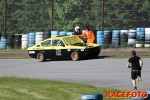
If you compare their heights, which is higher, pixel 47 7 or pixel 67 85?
pixel 47 7

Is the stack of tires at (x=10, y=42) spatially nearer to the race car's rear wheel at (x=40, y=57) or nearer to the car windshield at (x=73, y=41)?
the race car's rear wheel at (x=40, y=57)

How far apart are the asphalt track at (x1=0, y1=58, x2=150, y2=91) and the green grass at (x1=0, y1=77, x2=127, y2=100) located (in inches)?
50.5

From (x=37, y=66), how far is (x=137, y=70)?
10.2m

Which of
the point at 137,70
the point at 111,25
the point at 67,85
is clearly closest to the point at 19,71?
the point at 67,85

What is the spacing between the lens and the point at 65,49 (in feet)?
101

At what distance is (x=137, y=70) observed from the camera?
19.6 metres

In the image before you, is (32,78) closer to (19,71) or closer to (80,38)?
(19,71)

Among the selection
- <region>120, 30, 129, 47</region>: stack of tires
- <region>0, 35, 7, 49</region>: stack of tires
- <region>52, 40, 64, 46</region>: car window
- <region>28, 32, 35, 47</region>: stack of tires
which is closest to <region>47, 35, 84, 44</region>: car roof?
<region>52, 40, 64, 46</region>: car window

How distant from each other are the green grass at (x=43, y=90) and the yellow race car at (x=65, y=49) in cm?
850

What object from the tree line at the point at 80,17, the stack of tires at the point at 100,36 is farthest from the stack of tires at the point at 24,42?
the stack of tires at the point at 100,36

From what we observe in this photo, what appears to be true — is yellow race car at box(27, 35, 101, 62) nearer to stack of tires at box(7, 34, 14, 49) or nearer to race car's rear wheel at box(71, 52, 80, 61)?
race car's rear wheel at box(71, 52, 80, 61)

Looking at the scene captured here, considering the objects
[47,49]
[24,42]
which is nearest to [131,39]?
[47,49]

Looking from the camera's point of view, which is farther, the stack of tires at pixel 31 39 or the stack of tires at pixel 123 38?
the stack of tires at pixel 31 39

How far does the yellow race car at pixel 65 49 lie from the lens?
99.4 feet
